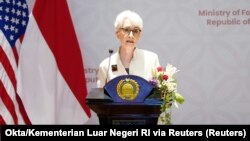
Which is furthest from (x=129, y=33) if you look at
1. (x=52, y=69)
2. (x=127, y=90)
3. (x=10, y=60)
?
(x=10, y=60)

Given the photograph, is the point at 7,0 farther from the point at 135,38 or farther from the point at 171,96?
the point at 171,96

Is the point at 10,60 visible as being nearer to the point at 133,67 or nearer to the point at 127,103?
the point at 133,67

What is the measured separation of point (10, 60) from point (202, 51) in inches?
70.9

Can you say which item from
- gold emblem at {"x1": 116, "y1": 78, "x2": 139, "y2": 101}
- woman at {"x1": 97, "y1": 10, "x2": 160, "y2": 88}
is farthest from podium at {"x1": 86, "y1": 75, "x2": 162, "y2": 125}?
woman at {"x1": 97, "y1": 10, "x2": 160, "y2": 88}

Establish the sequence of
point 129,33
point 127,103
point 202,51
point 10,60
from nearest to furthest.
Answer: point 127,103 < point 129,33 < point 10,60 < point 202,51

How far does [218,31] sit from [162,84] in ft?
5.82

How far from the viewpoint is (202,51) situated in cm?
406

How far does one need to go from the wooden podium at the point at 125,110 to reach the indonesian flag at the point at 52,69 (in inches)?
54.1

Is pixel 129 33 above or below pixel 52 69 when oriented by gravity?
above

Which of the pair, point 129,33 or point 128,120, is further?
point 129,33

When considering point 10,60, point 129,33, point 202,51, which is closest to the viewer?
point 129,33

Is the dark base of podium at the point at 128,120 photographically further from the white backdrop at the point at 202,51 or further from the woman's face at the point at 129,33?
the white backdrop at the point at 202,51

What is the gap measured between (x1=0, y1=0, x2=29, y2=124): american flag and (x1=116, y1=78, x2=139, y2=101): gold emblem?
5.32ft

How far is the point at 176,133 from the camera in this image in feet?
7.61
